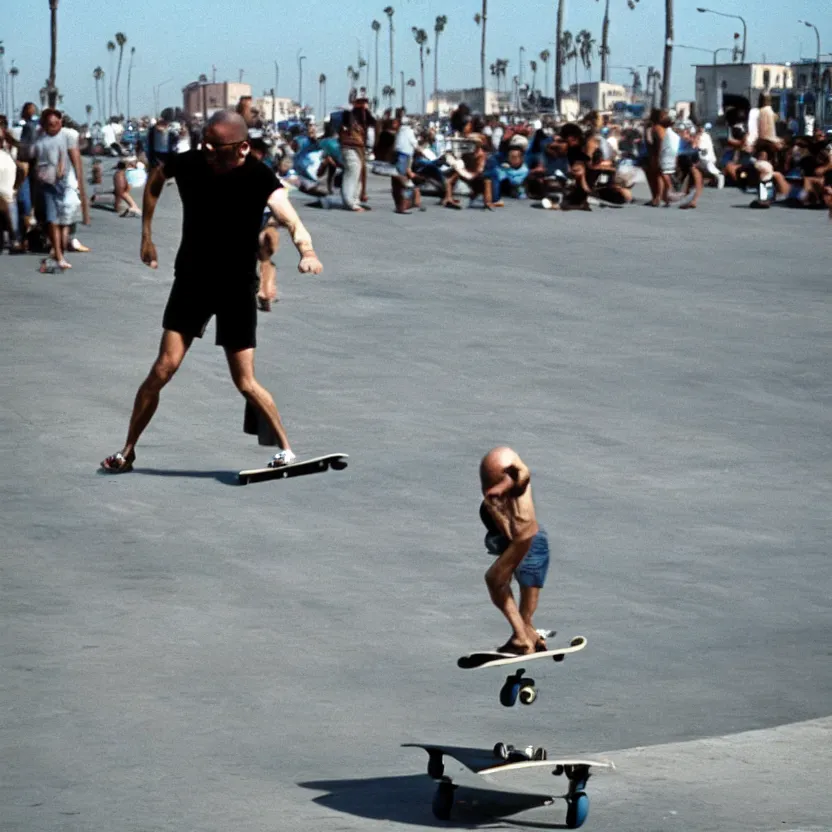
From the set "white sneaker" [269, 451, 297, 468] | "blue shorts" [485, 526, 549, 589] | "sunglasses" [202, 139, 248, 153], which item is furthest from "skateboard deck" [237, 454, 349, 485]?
"blue shorts" [485, 526, 549, 589]

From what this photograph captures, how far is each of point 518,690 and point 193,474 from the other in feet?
14.0

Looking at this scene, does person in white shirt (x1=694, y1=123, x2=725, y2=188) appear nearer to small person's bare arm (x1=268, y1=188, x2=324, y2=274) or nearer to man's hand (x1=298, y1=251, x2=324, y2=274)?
small person's bare arm (x1=268, y1=188, x2=324, y2=274)

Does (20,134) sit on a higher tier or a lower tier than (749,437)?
higher

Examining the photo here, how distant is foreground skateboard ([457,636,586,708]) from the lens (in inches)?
241

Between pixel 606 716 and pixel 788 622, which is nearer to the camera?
pixel 606 716

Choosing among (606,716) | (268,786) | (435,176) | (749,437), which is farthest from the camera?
(435,176)

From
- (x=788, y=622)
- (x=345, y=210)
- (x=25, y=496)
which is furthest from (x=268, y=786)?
(x=345, y=210)

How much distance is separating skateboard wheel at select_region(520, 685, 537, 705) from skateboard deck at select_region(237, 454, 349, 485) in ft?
12.9

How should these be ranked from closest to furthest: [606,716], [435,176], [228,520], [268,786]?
[268,786] < [606,716] < [228,520] < [435,176]

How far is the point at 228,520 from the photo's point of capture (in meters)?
9.16

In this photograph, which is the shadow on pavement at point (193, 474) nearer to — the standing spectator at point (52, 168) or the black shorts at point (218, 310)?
the black shorts at point (218, 310)

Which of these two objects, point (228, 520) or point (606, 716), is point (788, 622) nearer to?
point (606, 716)

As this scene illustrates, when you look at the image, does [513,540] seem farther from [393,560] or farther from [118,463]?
[118,463]

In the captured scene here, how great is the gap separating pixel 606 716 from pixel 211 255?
13.9ft
